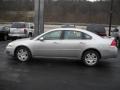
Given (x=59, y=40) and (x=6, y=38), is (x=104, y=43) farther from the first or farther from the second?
(x=6, y=38)

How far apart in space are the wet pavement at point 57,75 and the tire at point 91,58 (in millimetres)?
210

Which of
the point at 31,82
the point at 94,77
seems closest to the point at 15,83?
Answer: the point at 31,82

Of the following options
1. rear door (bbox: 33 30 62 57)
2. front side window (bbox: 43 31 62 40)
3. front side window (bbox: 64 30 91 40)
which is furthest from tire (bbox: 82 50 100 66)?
front side window (bbox: 43 31 62 40)

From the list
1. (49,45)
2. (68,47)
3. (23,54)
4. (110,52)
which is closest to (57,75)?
(68,47)

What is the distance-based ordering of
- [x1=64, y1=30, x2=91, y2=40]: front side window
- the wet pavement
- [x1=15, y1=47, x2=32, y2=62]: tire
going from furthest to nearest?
[x1=15, y1=47, x2=32, y2=62]: tire
[x1=64, y1=30, x2=91, y2=40]: front side window
the wet pavement

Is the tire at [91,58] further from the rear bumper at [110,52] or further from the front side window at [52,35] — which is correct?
the front side window at [52,35]

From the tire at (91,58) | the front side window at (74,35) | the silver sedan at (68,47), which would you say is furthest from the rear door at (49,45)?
the tire at (91,58)

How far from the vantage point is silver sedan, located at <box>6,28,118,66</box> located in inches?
432

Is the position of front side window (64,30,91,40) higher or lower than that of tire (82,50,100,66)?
higher

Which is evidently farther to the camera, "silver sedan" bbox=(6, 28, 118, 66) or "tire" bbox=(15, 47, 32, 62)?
"tire" bbox=(15, 47, 32, 62)

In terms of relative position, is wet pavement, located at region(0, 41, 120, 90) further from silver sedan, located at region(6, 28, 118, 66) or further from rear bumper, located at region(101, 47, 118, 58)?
rear bumper, located at region(101, 47, 118, 58)

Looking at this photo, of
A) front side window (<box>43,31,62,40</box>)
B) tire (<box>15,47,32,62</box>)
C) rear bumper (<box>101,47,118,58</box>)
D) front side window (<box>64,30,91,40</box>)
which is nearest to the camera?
rear bumper (<box>101,47,118,58</box>)

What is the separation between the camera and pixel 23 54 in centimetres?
1164

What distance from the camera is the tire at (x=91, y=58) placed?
1105 cm
